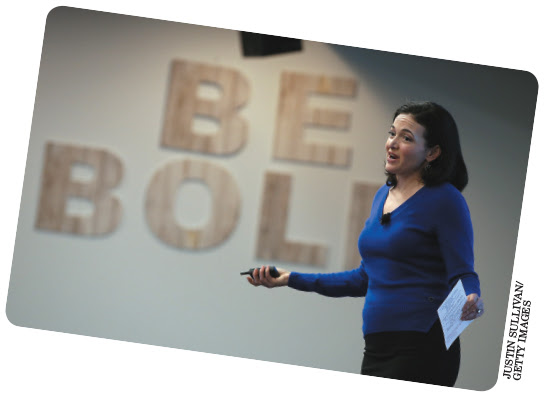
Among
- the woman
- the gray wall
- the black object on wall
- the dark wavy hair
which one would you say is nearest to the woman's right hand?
the woman

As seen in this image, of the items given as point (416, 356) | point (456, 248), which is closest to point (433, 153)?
point (456, 248)

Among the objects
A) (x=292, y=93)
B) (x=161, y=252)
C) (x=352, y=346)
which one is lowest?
(x=352, y=346)

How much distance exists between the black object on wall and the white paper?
1.92 m

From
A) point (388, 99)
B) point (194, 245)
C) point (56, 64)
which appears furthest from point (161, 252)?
point (388, 99)

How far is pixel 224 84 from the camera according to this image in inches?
145

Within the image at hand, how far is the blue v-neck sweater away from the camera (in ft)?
7.17

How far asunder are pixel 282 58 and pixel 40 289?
189 cm

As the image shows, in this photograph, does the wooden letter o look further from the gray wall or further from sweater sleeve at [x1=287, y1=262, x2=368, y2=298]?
sweater sleeve at [x1=287, y1=262, x2=368, y2=298]

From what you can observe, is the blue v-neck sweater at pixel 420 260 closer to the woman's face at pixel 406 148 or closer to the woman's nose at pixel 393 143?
the woman's face at pixel 406 148

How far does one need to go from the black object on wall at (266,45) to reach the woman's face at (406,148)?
1304mm

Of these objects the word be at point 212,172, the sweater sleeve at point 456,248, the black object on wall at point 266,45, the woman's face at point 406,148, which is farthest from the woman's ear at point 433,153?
the black object on wall at point 266,45

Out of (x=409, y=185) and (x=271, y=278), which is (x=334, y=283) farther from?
(x=409, y=185)

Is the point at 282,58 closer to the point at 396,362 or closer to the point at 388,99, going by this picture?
the point at 388,99

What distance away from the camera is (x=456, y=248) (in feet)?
7.16
